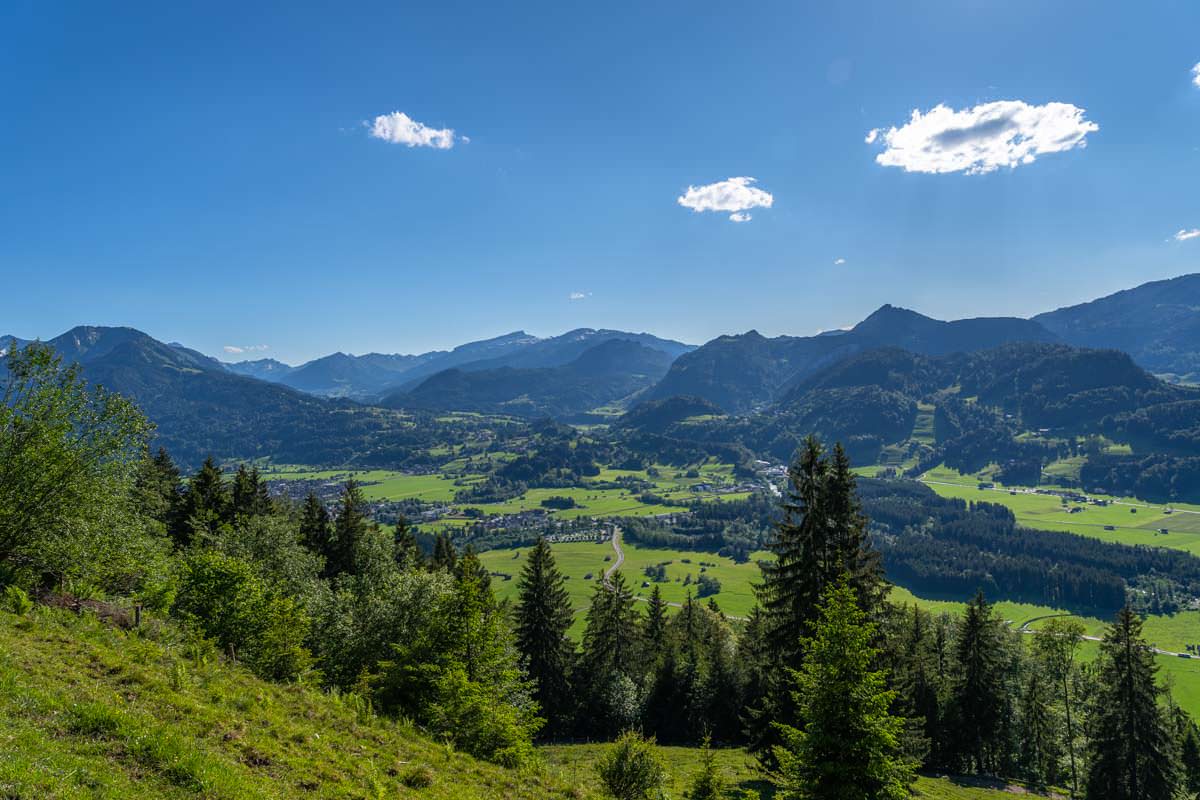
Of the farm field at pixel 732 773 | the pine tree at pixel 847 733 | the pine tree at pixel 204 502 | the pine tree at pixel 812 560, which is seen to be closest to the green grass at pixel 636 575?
the pine tree at pixel 204 502

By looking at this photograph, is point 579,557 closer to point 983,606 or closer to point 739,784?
point 983,606

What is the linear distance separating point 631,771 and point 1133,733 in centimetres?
4374

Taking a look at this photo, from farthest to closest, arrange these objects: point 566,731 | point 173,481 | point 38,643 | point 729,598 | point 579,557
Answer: point 579,557 < point 729,598 < point 173,481 < point 566,731 < point 38,643

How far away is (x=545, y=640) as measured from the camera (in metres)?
57.8

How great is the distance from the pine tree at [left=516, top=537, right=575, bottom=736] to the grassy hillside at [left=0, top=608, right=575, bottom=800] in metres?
36.7

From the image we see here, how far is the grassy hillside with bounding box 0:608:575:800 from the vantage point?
38.7 feet

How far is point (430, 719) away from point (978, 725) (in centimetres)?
5306

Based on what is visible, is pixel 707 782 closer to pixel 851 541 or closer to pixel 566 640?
pixel 851 541

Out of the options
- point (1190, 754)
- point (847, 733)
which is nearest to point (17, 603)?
point (847, 733)

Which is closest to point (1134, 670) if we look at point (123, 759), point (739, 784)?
point (739, 784)

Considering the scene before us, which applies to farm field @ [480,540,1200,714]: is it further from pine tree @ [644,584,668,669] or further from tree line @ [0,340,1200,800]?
tree line @ [0,340,1200,800]

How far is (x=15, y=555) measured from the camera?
2530 centimetres

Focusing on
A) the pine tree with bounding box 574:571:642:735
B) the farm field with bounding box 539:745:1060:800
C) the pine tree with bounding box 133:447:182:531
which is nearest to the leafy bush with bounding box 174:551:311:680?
the farm field with bounding box 539:745:1060:800

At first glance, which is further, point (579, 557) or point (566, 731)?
point (579, 557)
